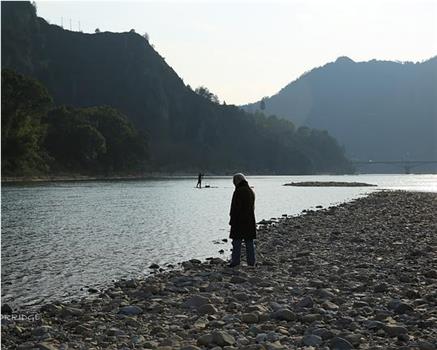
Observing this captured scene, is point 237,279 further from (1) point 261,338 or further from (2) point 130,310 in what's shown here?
(1) point 261,338

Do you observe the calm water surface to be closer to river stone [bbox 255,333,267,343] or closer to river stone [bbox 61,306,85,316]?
river stone [bbox 61,306,85,316]

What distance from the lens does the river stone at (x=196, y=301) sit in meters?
12.1

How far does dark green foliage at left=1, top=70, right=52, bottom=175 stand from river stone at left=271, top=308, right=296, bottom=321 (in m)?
113

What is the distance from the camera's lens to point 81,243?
25.3m

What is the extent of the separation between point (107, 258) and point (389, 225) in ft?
58.1

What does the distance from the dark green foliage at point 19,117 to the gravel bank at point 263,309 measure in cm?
10678

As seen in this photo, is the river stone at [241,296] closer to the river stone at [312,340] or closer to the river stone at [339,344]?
the river stone at [312,340]

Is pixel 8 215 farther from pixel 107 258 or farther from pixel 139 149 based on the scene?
pixel 139 149

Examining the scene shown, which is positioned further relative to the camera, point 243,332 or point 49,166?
point 49,166

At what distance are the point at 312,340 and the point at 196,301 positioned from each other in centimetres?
389

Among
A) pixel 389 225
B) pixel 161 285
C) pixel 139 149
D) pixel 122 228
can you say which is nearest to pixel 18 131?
pixel 139 149

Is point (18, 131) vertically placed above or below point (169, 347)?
above

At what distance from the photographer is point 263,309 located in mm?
11305

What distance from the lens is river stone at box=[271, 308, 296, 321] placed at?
1065 centimetres
